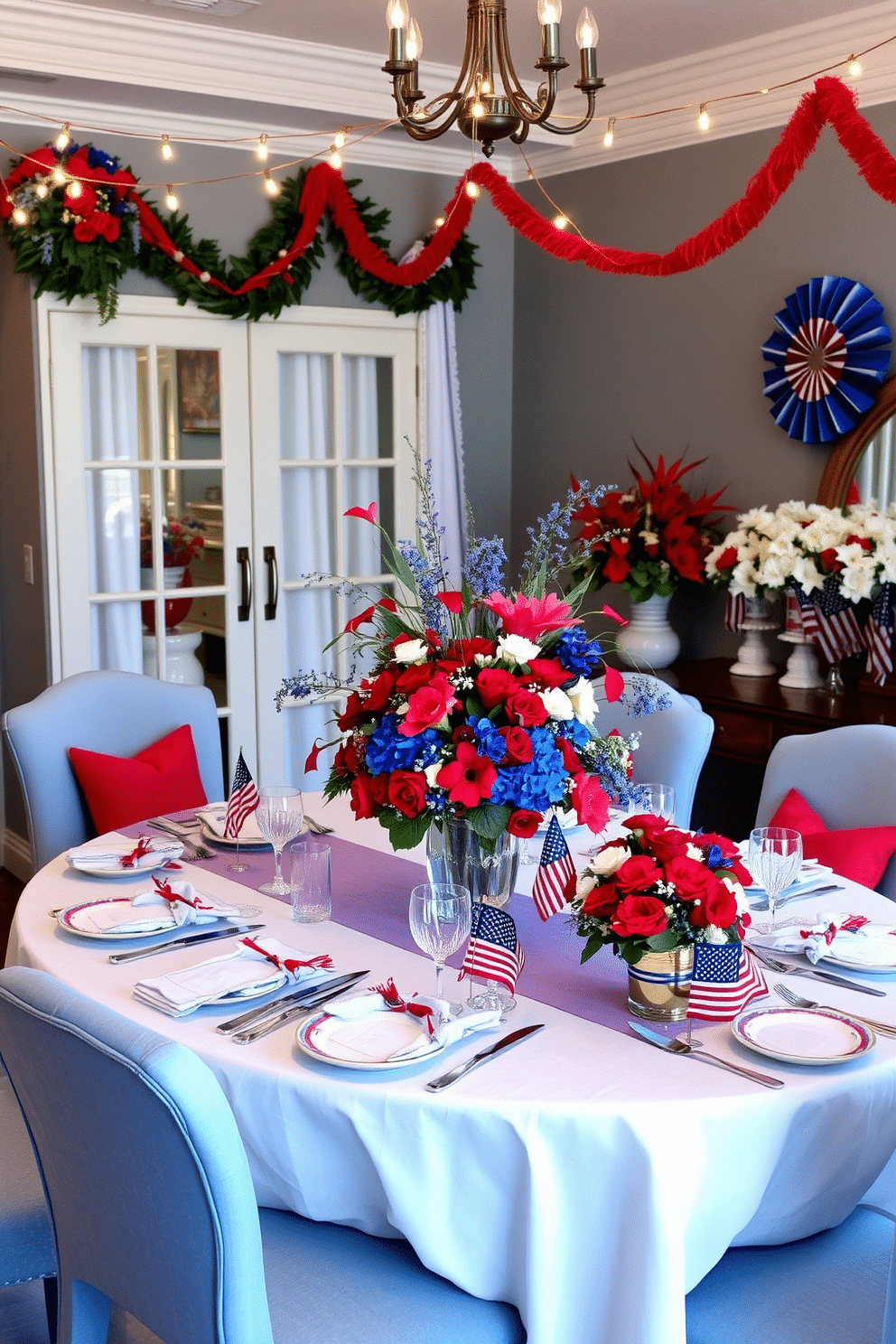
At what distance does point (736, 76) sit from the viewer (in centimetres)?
394

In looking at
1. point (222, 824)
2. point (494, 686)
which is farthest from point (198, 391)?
point (494, 686)

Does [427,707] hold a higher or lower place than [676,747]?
higher

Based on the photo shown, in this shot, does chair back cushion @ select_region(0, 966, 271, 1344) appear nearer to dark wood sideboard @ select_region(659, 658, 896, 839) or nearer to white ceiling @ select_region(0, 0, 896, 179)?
dark wood sideboard @ select_region(659, 658, 896, 839)

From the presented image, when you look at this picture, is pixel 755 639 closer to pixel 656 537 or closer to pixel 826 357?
pixel 656 537

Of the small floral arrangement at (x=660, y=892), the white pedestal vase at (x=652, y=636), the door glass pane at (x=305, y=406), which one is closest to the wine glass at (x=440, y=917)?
the small floral arrangement at (x=660, y=892)

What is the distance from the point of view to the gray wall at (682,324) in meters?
3.85

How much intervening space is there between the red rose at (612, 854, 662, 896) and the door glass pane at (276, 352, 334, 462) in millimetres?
3193

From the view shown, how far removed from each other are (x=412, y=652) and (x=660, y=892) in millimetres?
496

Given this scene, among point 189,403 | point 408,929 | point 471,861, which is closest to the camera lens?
point 471,861

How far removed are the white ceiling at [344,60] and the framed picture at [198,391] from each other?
692mm

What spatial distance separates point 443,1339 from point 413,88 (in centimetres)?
181

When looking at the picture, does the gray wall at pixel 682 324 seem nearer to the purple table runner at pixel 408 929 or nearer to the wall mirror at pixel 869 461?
the wall mirror at pixel 869 461

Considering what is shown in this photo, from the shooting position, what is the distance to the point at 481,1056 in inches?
64.9

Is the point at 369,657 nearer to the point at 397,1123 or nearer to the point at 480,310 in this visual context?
the point at 480,310
